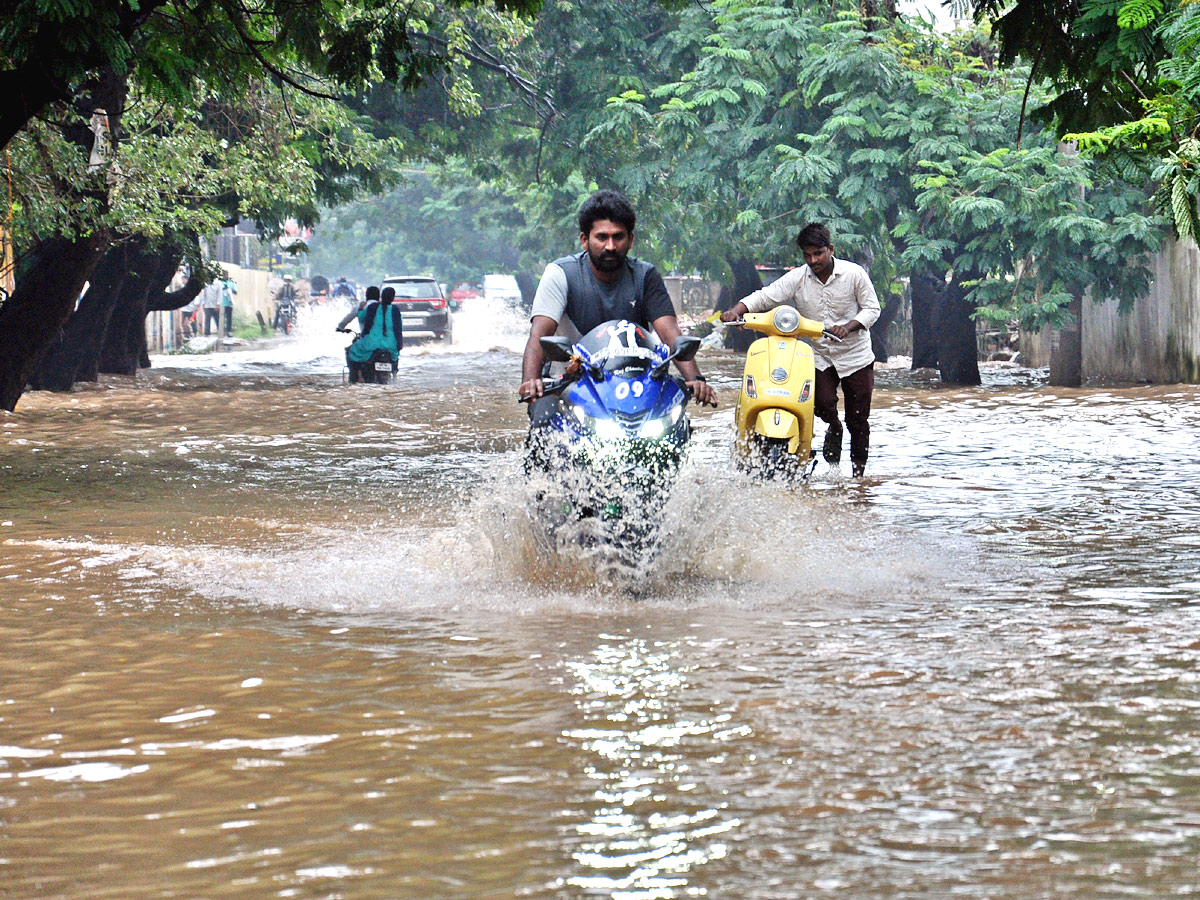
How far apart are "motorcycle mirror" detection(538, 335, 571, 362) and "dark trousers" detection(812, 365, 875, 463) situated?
4.17 meters

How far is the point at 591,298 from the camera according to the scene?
23.4 feet

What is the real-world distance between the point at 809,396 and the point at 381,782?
242 inches

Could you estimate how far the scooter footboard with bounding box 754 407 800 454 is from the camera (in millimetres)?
9641

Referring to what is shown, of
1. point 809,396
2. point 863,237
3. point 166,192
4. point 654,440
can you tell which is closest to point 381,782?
point 654,440

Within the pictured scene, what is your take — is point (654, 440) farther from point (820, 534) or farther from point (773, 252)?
point (773, 252)

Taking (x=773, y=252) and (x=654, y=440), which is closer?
(x=654, y=440)

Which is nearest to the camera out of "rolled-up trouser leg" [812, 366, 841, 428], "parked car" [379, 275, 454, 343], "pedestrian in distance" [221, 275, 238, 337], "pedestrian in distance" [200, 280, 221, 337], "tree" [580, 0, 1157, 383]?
"rolled-up trouser leg" [812, 366, 841, 428]

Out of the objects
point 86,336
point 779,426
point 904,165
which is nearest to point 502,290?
point 86,336

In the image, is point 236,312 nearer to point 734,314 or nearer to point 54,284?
point 54,284

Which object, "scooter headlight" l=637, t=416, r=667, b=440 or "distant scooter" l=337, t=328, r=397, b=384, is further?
"distant scooter" l=337, t=328, r=397, b=384

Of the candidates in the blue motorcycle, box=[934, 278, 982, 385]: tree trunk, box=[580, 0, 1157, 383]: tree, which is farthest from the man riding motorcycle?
the blue motorcycle

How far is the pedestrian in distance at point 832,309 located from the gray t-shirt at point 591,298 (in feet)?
9.83

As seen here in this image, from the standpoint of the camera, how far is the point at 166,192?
18.0 m

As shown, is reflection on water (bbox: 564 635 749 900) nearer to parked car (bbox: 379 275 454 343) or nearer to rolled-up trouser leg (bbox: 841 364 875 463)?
rolled-up trouser leg (bbox: 841 364 875 463)
